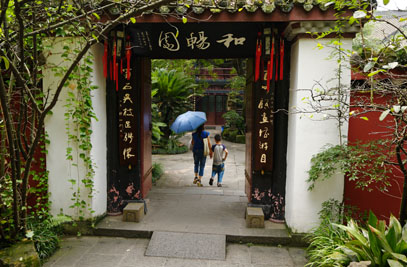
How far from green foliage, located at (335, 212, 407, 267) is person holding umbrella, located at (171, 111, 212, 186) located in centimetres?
490

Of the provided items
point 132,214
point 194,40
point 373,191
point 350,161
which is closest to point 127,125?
point 132,214

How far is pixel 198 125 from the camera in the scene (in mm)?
8414

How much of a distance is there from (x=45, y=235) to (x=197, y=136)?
171 inches

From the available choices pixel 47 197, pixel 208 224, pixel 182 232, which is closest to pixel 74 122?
pixel 47 197

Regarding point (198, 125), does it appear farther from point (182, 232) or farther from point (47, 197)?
point (47, 197)

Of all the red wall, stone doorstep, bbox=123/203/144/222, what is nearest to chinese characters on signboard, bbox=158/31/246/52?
the red wall

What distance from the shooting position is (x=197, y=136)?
8.05 metres

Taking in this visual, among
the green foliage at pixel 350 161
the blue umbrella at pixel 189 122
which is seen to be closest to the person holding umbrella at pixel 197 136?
the blue umbrella at pixel 189 122

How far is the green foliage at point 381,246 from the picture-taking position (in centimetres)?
317

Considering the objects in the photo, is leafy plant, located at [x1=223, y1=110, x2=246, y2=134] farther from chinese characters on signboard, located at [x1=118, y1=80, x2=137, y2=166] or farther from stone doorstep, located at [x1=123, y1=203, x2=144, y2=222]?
stone doorstep, located at [x1=123, y1=203, x2=144, y2=222]

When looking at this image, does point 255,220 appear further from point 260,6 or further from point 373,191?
point 260,6

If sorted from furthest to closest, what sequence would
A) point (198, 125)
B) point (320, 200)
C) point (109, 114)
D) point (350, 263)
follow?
1. point (198, 125)
2. point (109, 114)
3. point (320, 200)
4. point (350, 263)

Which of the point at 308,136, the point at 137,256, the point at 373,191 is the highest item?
the point at 308,136

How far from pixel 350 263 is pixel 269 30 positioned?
353 centimetres
